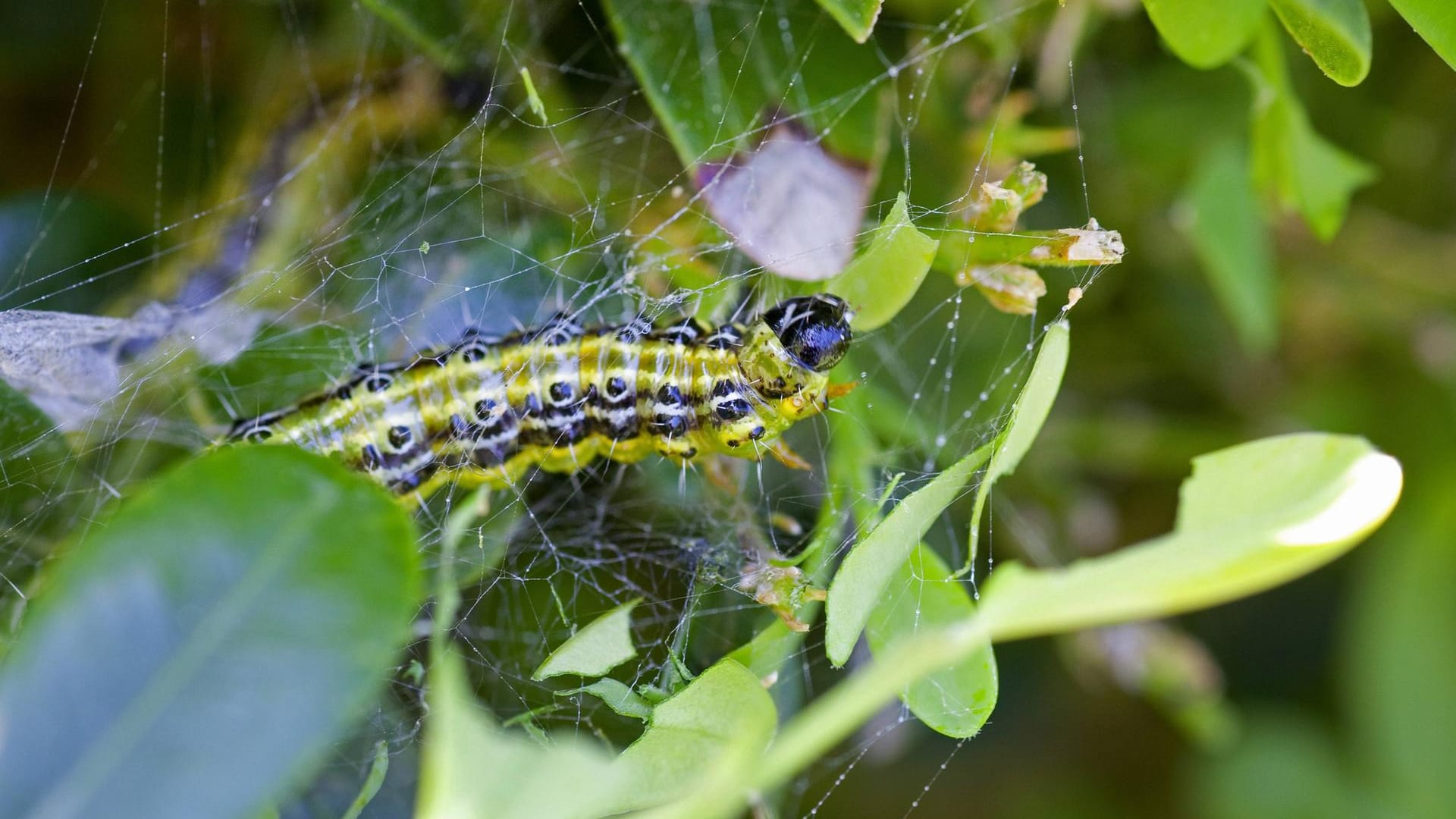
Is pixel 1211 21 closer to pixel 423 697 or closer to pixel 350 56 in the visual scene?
pixel 423 697

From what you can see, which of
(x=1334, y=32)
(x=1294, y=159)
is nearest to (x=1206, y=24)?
(x=1334, y=32)

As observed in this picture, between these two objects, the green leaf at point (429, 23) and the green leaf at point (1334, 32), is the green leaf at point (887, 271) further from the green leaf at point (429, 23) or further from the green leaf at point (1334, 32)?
the green leaf at point (429, 23)

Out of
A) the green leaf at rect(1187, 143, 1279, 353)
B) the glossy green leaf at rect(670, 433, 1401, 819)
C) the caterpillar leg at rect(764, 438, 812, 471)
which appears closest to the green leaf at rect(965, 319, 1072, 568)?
the glossy green leaf at rect(670, 433, 1401, 819)

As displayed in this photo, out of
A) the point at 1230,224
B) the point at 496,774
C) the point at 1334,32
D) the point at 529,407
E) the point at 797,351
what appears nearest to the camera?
the point at 496,774

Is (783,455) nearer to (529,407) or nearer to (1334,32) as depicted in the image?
(529,407)

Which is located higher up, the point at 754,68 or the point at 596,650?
the point at 754,68

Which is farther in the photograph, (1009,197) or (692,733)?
(1009,197)

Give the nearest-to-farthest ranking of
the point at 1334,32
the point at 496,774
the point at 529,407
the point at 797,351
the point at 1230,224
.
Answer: the point at 496,774, the point at 1334,32, the point at 797,351, the point at 529,407, the point at 1230,224
